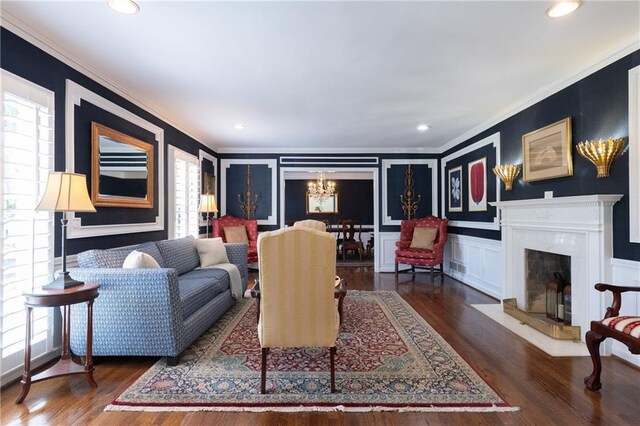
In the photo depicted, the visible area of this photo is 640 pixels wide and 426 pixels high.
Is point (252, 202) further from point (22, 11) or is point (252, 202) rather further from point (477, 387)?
point (477, 387)

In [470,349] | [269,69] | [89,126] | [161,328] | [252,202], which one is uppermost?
[269,69]

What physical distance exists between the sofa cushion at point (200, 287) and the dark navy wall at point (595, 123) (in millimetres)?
3604

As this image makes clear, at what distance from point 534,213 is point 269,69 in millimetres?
3102

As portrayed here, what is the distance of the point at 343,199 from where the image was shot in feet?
33.4

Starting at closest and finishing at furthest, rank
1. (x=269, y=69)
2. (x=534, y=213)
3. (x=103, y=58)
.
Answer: (x=103, y=58), (x=269, y=69), (x=534, y=213)

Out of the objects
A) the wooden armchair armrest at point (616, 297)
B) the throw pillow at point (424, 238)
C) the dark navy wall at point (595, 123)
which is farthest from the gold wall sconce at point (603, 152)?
the throw pillow at point (424, 238)

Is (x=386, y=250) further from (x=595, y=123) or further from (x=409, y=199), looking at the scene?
(x=595, y=123)

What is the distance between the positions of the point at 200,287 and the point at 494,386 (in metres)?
2.55

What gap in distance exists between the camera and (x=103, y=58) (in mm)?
2768

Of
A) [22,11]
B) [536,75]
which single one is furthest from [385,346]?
[22,11]

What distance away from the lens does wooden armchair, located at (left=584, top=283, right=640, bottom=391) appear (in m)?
1.96

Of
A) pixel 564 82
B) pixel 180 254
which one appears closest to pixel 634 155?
pixel 564 82

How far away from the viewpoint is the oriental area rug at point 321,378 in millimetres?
1966

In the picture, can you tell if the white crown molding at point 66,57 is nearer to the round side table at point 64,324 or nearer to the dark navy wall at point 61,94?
the dark navy wall at point 61,94
